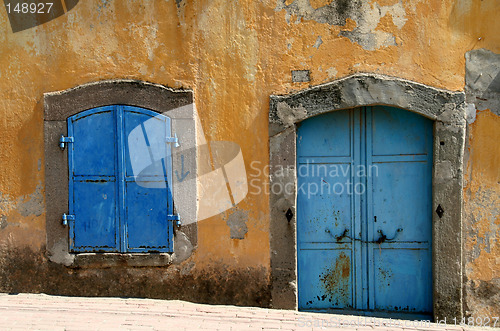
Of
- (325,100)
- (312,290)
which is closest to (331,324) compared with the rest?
(312,290)

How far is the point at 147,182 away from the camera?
4477 mm

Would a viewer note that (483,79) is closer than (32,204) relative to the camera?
Yes

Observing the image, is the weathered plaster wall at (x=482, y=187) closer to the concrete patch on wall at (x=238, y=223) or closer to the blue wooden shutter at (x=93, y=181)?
the concrete patch on wall at (x=238, y=223)

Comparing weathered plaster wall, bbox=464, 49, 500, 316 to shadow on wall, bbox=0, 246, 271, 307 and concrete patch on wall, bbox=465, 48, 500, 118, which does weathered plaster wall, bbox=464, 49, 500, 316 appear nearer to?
concrete patch on wall, bbox=465, 48, 500, 118

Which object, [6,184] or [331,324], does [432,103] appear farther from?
[6,184]

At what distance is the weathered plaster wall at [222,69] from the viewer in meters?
4.24

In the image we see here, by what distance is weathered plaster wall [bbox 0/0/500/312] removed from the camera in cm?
424

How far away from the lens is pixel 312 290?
452 cm

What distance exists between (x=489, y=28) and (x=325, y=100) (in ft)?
5.36

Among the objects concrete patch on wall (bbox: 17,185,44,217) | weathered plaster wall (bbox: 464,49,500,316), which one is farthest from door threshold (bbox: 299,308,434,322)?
concrete patch on wall (bbox: 17,185,44,217)

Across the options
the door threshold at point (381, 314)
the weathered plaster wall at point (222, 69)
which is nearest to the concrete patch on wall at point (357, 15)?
the weathered plaster wall at point (222, 69)

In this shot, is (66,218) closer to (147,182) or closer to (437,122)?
(147,182)
